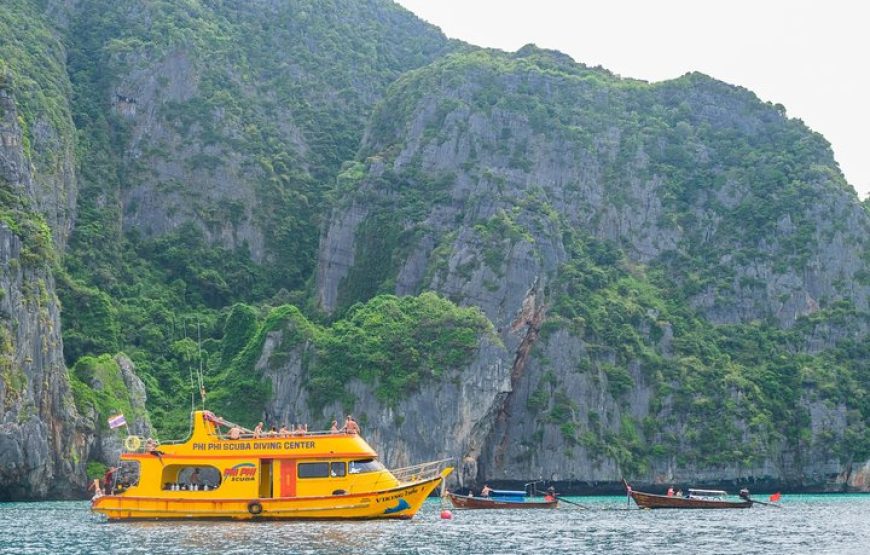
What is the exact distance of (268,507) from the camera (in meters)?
56.3

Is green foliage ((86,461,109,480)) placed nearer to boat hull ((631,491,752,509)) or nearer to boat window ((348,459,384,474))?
boat hull ((631,491,752,509))

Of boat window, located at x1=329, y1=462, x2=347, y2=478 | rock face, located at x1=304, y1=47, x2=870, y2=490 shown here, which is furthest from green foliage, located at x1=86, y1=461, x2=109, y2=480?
boat window, located at x1=329, y1=462, x2=347, y2=478

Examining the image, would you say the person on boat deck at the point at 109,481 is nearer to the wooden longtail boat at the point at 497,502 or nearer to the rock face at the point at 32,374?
the wooden longtail boat at the point at 497,502

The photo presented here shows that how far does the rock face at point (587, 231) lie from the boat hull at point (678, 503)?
88.0 ft

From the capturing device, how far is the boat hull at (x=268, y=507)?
185 ft

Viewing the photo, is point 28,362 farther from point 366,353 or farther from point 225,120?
point 225,120

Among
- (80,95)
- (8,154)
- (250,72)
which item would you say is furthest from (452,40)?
(8,154)

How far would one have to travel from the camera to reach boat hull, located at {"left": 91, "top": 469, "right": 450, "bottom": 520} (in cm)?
5628

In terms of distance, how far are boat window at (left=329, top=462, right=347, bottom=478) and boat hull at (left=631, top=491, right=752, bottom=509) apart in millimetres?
26807

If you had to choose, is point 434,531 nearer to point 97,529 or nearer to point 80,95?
point 97,529

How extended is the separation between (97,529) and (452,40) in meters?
132

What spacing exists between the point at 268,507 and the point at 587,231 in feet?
265

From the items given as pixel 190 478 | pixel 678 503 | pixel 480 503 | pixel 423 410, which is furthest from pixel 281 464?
pixel 423 410

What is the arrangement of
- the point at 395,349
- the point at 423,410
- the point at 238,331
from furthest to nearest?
the point at 238,331
the point at 395,349
the point at 423,410
